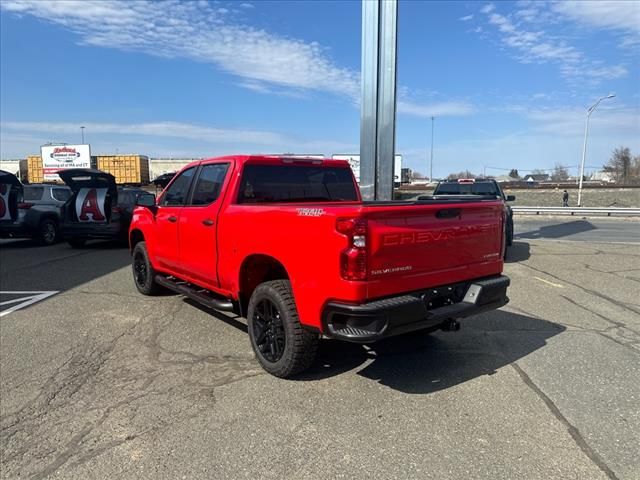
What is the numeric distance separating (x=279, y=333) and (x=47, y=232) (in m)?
11.9

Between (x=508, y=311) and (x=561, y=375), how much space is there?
2.14 meters

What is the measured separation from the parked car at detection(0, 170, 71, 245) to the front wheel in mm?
10867

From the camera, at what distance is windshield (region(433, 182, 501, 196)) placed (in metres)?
12.6

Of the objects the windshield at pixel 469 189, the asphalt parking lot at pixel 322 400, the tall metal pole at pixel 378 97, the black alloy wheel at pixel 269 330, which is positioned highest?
the tall metal pole at pixel 378 97

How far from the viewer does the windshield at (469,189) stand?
12.6 meters

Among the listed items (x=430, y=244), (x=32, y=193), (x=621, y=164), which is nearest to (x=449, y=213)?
(x=430, y=244)

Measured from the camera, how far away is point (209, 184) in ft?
17.3

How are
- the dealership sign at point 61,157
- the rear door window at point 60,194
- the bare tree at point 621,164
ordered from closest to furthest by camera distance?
the rear door window at point 60,194 < the dealership sign at point 61,157 < the bare tree at point 621,164

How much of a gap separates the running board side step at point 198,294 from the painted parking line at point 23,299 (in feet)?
6.22

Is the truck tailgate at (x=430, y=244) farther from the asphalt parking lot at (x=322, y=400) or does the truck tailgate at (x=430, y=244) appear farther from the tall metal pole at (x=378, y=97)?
the tall metal pole at (x=378, y=97)

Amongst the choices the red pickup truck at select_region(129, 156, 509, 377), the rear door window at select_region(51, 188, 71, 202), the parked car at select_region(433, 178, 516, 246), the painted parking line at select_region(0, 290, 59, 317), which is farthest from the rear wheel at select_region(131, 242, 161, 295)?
the parked car at select_region(433, 178, 516, 246)

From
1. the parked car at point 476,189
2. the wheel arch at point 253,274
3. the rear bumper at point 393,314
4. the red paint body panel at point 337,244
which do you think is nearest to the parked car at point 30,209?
the red paint body panel at point 337,244

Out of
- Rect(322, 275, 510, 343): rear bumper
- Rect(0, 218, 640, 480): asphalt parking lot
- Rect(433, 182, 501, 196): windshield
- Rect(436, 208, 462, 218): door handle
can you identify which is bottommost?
Rect(0, 218, 640, 480): asphalt parking lot

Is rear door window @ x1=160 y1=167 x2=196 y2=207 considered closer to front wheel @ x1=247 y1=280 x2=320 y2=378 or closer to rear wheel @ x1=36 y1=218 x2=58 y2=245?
front wheel @ x1=247 y1=280 x2=320 y2=378
